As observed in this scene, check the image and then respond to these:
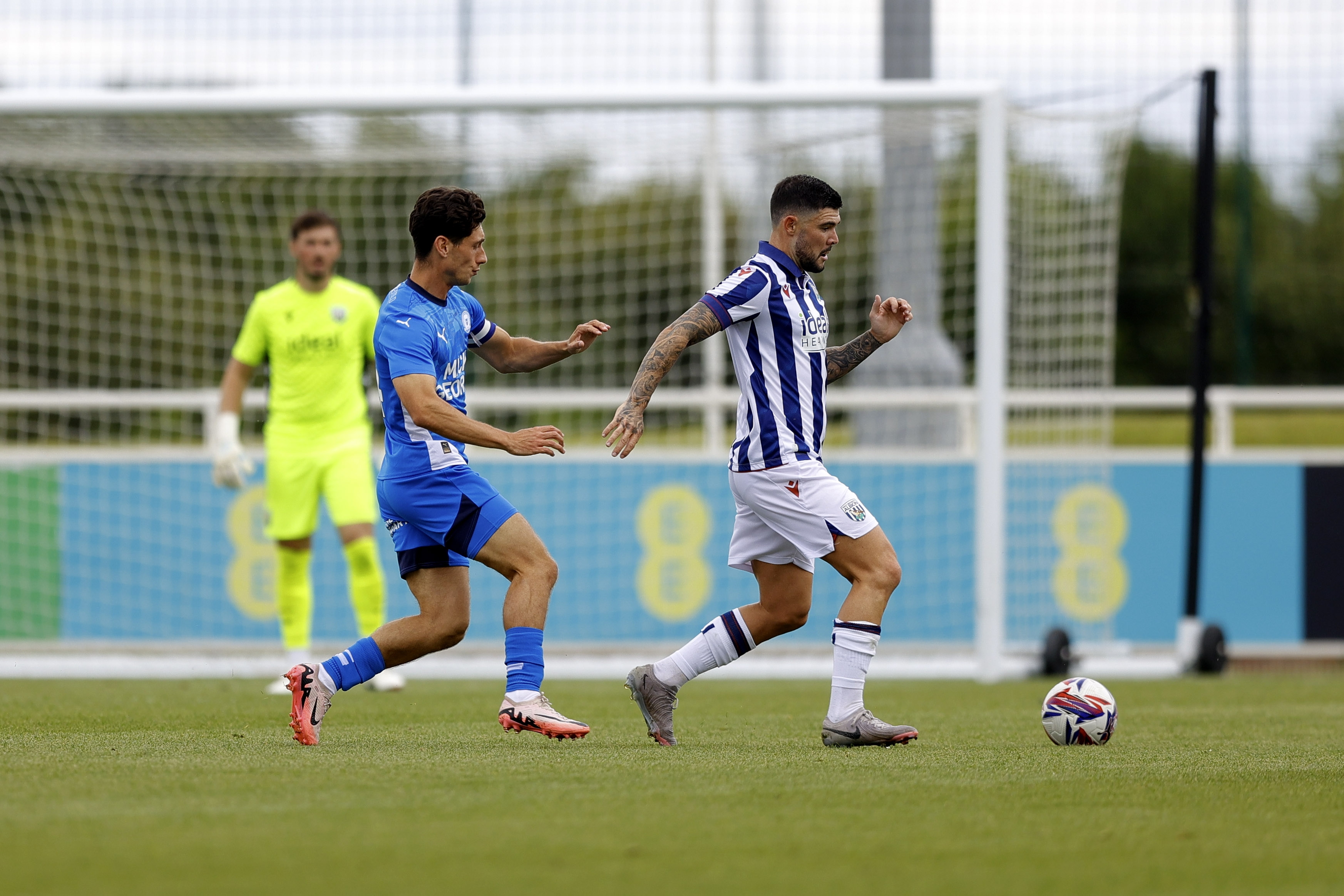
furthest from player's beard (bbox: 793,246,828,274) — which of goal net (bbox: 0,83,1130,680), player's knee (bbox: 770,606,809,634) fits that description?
goal net (bbox: 0,83,1130,680)

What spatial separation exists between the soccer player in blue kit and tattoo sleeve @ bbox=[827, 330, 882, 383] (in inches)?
50.6

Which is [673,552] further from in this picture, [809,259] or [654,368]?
[654,368]

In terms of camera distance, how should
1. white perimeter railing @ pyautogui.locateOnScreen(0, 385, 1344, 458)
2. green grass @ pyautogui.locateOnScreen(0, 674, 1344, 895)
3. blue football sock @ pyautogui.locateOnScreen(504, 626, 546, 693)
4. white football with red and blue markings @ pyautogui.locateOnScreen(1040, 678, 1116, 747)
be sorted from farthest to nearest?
white perimeter railing @ pyautogui.locateOnScreen(0, 385, 1344, 458)
white football with red and blue markings @ pyautogui.locateOnScreen(1040, 678, 1116, 747)
blue football sock @ pyautogui.locateOnScreen(504, 626, 546, 693)
green grass @ pyautogui.locateOnScreen(0, 674, 1344, 895)

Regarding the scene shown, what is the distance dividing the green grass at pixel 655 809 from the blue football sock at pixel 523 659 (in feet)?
0.78

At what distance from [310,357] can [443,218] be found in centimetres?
288

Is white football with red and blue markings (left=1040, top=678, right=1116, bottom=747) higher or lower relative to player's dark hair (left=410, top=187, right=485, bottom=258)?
lower

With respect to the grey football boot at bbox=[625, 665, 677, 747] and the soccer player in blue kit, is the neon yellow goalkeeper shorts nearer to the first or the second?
the soccer player in blue kit

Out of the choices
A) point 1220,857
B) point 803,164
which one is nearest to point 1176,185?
point 803,164

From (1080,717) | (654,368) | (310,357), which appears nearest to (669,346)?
(654,368)

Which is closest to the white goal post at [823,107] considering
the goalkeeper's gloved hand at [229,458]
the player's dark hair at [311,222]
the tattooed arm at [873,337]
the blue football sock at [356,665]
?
the player's dark hair at [311,222]

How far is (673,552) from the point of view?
35.6ft

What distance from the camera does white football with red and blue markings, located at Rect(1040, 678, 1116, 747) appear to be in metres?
5.68

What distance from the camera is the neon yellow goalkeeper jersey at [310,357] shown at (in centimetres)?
818

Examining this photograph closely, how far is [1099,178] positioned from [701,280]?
18.3 ft
